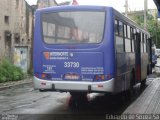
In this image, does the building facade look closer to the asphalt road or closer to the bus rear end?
the asphalt road

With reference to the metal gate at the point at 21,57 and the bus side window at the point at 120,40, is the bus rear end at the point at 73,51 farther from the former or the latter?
the metal gate at the point at 21,57

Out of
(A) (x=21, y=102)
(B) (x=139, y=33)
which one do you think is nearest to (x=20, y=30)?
(B) (x=139, y=33)

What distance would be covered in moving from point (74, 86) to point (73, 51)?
101 centimetres

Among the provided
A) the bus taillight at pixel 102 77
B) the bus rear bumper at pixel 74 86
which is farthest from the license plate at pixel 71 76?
the bus taillight at pixel 102 77

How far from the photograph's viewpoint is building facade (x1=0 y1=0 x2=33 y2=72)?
2408 centimetres

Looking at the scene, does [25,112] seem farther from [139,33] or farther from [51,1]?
[51,1]

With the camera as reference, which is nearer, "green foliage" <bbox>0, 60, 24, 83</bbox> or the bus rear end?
the bus rear end

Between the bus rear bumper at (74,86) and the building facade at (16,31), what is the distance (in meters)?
12.7

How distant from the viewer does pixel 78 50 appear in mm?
11242

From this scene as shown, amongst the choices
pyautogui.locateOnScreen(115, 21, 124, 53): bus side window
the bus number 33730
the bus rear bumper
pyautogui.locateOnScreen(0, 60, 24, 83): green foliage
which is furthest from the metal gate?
the bus number 33730

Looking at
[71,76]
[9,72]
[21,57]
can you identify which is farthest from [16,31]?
[71,76]

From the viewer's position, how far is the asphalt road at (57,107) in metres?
11.0

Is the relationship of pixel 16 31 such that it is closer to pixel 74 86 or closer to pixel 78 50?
pixel 78 50

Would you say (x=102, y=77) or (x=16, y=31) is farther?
(x=16, y=31)
